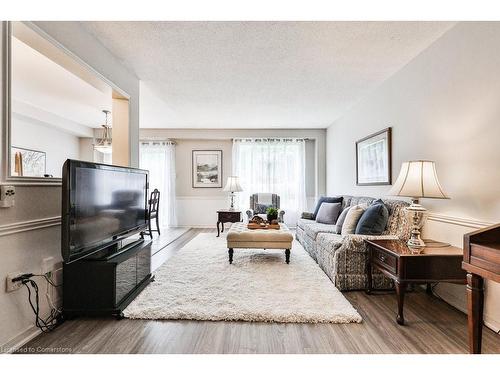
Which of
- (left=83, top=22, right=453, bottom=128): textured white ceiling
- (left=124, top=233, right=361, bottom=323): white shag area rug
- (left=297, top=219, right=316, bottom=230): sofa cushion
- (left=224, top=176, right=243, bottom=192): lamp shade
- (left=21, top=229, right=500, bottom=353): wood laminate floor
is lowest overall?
(left=21, top=229, right=500, bottom=353): wood laminate floor

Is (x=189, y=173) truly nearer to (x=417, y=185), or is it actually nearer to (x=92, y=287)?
(x=92, y=287)

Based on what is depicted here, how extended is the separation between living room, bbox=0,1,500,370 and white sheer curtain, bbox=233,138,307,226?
7.06 ft

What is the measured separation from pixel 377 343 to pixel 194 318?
4.43ft

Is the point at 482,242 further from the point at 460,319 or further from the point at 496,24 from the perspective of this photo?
the point at 496,24

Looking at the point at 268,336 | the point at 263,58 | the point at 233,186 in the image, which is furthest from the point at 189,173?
the point at 268,336

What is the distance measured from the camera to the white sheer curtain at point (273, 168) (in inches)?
254

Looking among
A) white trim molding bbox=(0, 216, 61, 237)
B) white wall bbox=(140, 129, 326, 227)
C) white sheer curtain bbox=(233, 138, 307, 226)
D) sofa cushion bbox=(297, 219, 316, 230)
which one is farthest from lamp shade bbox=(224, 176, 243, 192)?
white trim molding bbox=(0, 216, 61, 237)

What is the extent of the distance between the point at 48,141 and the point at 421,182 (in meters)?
6.79

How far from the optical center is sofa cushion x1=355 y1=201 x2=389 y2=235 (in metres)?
2.84

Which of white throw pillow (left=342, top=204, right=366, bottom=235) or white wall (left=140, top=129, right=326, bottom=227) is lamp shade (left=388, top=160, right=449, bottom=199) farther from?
white wall (left=140, top=129, right=326, bottom=227)

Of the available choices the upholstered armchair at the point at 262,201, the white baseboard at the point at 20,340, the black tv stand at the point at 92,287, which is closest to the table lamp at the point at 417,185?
the black tv stand at the point at 92,287

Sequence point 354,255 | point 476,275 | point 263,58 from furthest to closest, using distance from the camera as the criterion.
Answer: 1. point 263,58
2. point 354,255
3. point 476,275

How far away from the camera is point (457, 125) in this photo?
7.51 ft

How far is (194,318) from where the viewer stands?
2078 millimetres
